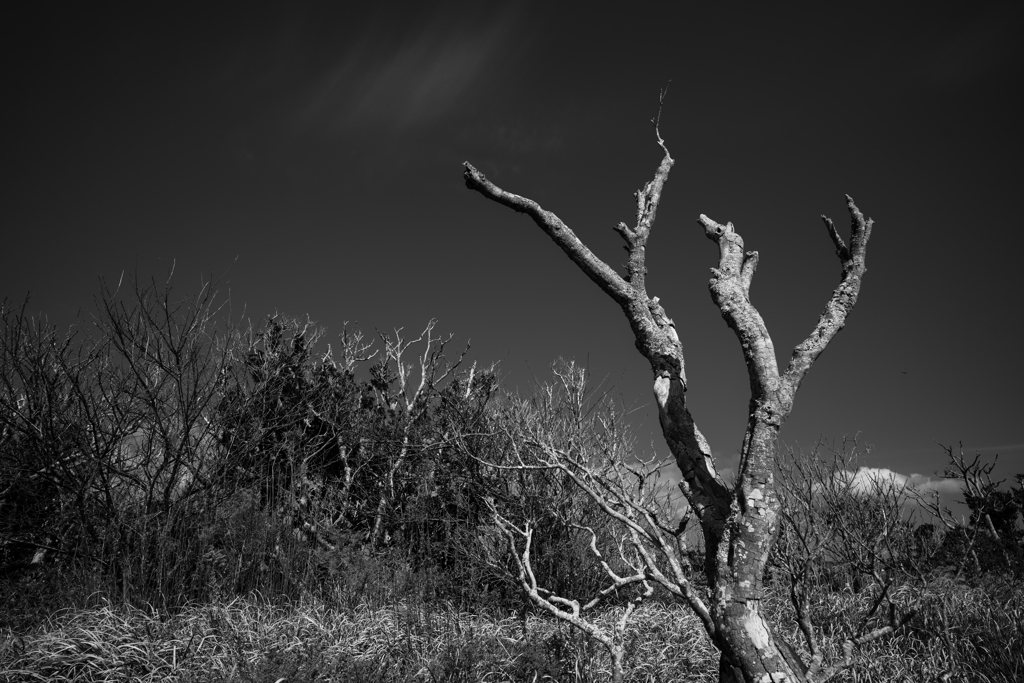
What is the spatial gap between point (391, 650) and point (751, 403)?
3.28 meters

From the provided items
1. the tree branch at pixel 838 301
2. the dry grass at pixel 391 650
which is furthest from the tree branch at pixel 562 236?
the dry grass at pixel 391 650

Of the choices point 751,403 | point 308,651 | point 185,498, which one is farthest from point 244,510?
point 751,403

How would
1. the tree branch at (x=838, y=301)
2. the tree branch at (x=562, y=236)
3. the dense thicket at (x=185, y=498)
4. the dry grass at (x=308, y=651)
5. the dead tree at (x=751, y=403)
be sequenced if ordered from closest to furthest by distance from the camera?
the dead tree at (x=751, y=403)
the tree branch at (x=838, y=301)
the tree branch at (x=562, y=236)
the dry grass at (x=308, y=651)
the dense thicket at (x=185, y=498)

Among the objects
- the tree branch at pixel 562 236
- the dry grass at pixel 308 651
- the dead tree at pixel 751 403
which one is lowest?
the dry grass at pixel 308 651

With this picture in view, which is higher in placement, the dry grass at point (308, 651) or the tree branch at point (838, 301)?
the tree branch at point (838, 301)

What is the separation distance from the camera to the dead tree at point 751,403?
9.11 feet

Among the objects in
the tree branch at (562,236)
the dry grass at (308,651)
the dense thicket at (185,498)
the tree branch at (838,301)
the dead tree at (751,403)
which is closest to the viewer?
the dead tree at (751,403)

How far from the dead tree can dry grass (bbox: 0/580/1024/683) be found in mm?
1287

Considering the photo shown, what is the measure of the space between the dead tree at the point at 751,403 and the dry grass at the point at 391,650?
129 centimetres

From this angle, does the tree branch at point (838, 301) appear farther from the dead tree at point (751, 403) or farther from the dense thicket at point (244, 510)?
the dense thicket at point (244, 510)

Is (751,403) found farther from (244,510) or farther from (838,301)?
(244,510)

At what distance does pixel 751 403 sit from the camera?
124 inches

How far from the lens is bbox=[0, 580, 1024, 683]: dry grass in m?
3.96

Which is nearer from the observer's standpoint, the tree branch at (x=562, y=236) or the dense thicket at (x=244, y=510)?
the tree branch at (x=562, y=236)
